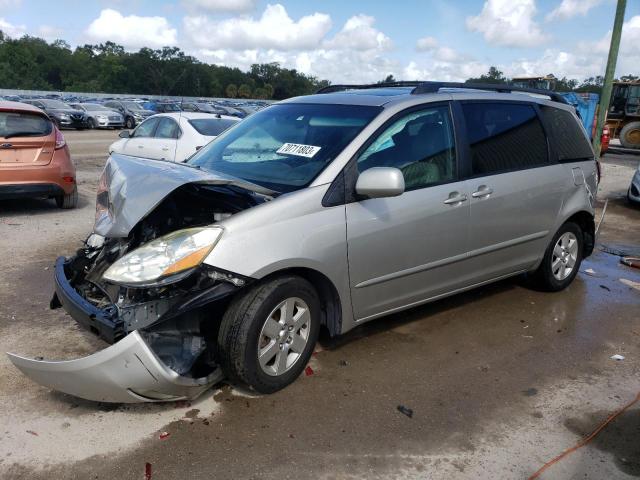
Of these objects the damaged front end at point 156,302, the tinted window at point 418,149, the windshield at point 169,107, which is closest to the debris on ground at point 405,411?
the damaged front end at point 156,302

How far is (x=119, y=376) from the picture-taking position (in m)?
2.82

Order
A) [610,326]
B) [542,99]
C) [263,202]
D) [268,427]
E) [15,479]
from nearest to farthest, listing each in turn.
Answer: [15,479] → [268,427] → [263,202] → [610,326] → [542,99]

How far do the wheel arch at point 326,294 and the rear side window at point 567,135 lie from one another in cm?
274

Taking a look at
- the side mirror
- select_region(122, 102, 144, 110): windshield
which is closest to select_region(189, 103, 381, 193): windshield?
the side mirror

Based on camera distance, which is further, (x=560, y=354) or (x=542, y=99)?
(x=542, y=99)

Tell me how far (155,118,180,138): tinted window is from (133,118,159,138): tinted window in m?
0.16

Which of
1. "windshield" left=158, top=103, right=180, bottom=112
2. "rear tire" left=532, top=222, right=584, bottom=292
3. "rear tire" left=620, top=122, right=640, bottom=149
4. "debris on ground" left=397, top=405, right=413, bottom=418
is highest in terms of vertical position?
"windshield" left=158, top=103, right=180, bottom=112

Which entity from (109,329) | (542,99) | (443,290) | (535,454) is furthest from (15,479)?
(542,99)

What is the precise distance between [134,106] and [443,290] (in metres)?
34.0

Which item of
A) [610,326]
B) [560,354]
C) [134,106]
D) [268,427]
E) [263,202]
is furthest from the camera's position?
[134,106]

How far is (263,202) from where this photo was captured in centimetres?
333

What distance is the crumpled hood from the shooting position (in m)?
3.10

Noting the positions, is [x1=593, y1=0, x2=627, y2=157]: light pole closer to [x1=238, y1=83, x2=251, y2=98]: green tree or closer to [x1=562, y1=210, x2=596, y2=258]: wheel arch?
[x1=562, y1=210, x2=596, y2=258]: wheel arch

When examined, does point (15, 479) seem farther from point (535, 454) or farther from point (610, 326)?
point (610, 326)
